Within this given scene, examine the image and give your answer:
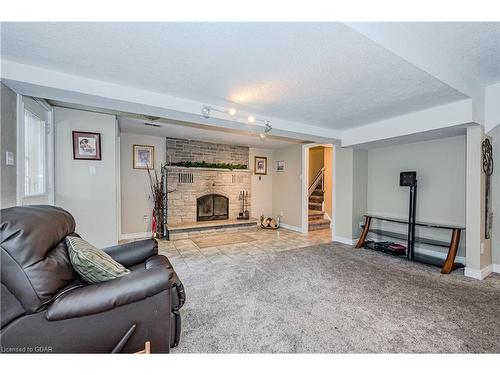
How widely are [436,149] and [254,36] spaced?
3737 millimetres

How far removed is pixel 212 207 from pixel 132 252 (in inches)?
147

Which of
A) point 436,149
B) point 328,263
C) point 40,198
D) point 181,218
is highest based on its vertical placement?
point 436,149

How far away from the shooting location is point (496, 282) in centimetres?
269

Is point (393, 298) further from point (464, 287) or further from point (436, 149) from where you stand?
point (436, 149)

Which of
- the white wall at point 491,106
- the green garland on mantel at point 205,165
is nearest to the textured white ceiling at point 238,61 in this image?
the white wall at point 491,106

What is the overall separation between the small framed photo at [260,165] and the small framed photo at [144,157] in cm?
276

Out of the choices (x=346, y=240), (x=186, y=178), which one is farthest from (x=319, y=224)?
(x=186, y=178)

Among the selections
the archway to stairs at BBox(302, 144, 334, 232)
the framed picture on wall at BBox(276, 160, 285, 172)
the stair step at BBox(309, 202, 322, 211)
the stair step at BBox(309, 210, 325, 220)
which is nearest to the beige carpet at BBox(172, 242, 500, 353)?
the archway to stairs at BBox(302, 144, 334, 232)

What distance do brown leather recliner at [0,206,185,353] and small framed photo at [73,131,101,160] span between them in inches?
82.9

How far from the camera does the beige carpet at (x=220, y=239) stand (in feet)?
14.3

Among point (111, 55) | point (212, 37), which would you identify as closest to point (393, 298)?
point (212, 37)

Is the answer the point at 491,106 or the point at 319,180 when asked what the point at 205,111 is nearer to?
the point at 491,106

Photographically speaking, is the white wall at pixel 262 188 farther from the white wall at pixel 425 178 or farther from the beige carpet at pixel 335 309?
the beige carpet at pixel 335 309
